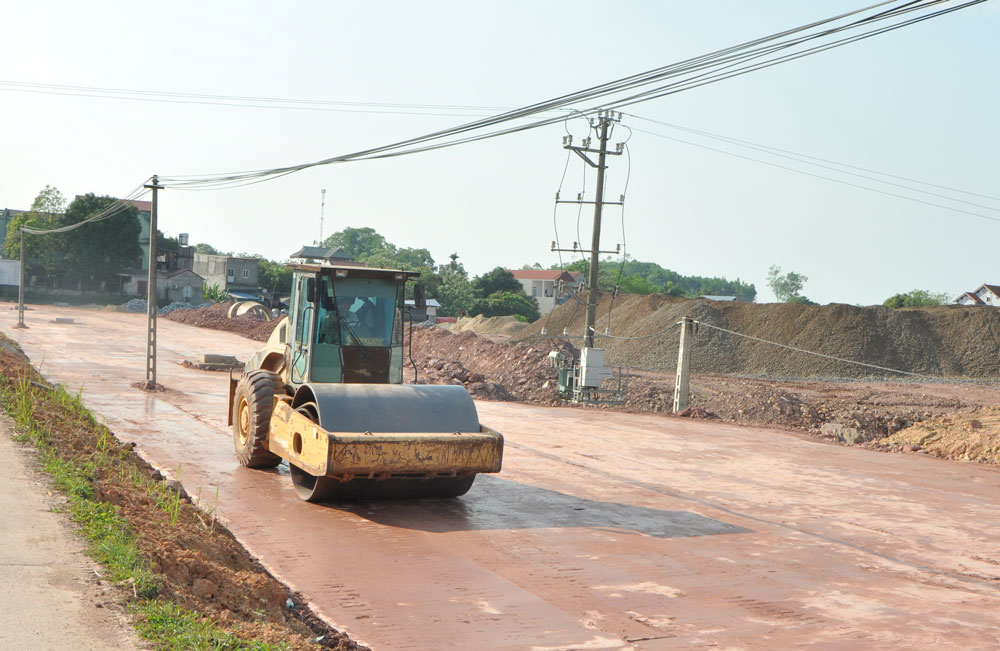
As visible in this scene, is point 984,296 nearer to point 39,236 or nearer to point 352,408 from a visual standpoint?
point 39,236

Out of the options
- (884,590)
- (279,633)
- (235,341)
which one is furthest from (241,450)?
(235,341)

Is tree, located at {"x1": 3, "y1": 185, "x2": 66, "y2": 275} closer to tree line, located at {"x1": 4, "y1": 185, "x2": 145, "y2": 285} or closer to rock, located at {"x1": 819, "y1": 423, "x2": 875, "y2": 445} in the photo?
tree line, located at {"x1": 4, "y1": 185, "x2": 145, "y2": 285}

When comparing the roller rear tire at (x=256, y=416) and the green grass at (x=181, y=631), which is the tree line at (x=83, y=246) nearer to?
the roller rear tire at (x=256, y=416)

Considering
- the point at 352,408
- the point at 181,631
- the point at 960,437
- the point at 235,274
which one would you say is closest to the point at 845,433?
the point at 960,437

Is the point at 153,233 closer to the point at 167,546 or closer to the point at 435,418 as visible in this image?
the point at 435,418

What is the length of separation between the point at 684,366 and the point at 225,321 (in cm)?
3879

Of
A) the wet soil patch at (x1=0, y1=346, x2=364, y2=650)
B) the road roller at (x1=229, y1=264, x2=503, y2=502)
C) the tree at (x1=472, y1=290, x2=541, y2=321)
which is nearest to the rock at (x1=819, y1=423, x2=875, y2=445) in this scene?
the road roller at (x1=229, y1=264, x2=503, y2=502)

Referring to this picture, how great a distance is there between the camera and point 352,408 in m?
10.5

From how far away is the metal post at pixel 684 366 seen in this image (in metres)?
23.5

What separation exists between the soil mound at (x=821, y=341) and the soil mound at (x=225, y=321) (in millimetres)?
14676

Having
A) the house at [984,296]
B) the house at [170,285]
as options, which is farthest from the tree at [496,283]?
the house at [984,296]

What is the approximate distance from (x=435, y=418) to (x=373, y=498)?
56.9 inches

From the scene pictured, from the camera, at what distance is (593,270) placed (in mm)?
28406

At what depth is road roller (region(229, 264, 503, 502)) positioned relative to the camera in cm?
1015
